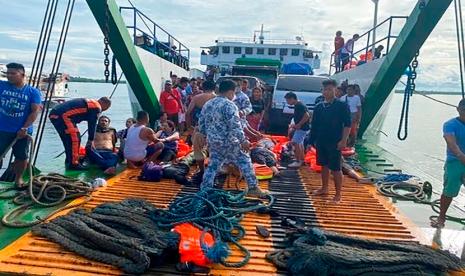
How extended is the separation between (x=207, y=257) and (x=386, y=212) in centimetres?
270

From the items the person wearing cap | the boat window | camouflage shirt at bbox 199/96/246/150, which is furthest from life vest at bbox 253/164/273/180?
the boat window

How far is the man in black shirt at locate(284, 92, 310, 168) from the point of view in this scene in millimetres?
7523

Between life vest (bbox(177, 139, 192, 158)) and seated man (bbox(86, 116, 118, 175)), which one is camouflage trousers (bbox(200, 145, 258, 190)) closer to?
seated man (bbox(86, 116, 118, 175))

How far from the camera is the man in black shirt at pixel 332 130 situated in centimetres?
527

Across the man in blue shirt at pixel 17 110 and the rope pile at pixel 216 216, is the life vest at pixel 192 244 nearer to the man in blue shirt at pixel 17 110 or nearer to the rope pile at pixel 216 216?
the rope pile at pixel 216 216

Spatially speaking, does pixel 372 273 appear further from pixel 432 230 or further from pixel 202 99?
pixel 202 99

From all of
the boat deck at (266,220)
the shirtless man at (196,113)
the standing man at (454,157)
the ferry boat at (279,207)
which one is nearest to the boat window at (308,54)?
the ferry boat at (279,207)

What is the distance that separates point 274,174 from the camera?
6.82 meters

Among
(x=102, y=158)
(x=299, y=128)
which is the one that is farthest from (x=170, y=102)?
(x=299, y=128)

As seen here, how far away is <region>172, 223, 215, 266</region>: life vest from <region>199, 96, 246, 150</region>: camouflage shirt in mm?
1557

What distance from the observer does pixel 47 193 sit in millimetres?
4816

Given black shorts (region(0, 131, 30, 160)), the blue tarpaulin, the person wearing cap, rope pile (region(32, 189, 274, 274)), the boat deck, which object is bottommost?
the boat deck

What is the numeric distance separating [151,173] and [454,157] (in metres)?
3.99

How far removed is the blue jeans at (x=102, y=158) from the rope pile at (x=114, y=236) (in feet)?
8.64
